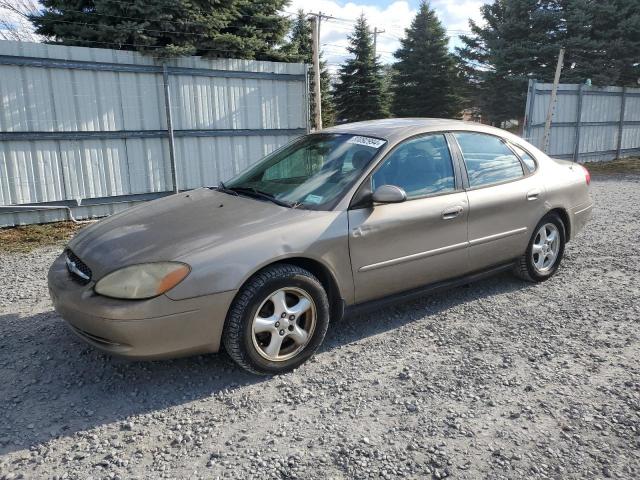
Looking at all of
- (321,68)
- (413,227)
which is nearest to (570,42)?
(321,68)

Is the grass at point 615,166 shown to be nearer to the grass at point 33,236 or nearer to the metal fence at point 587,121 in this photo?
the metal fence at point 587,121

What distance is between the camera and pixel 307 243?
332 cm

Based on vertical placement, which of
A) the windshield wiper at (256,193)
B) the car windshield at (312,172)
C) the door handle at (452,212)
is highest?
the car windshield at (312,172)

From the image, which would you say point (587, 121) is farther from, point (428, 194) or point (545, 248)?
point (428, 194)

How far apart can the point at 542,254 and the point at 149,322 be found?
3790 mm

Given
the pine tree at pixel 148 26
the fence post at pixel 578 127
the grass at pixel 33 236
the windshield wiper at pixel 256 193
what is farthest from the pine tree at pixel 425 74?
the windshield wiper at pixel 256 193

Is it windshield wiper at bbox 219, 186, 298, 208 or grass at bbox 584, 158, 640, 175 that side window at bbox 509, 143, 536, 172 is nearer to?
windshield wiper at bbox 219, 186, 298, 208

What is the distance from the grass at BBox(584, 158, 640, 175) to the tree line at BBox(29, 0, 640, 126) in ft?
11.9

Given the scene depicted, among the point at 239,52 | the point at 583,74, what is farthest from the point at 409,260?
the point at 583,74

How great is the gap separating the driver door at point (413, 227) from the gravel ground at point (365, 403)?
1.52 ft

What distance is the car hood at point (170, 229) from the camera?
10.1 ft

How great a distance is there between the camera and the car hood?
10.1 feet

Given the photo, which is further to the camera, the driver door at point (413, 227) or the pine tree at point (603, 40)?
the pine tree at point (603, 40)

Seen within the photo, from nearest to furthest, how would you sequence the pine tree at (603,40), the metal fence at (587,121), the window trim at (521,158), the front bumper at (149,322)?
the front bumper at (149,322)
the window trim at (521,158)
the metal fence at (587,121)
the pine tree at (603,40)
